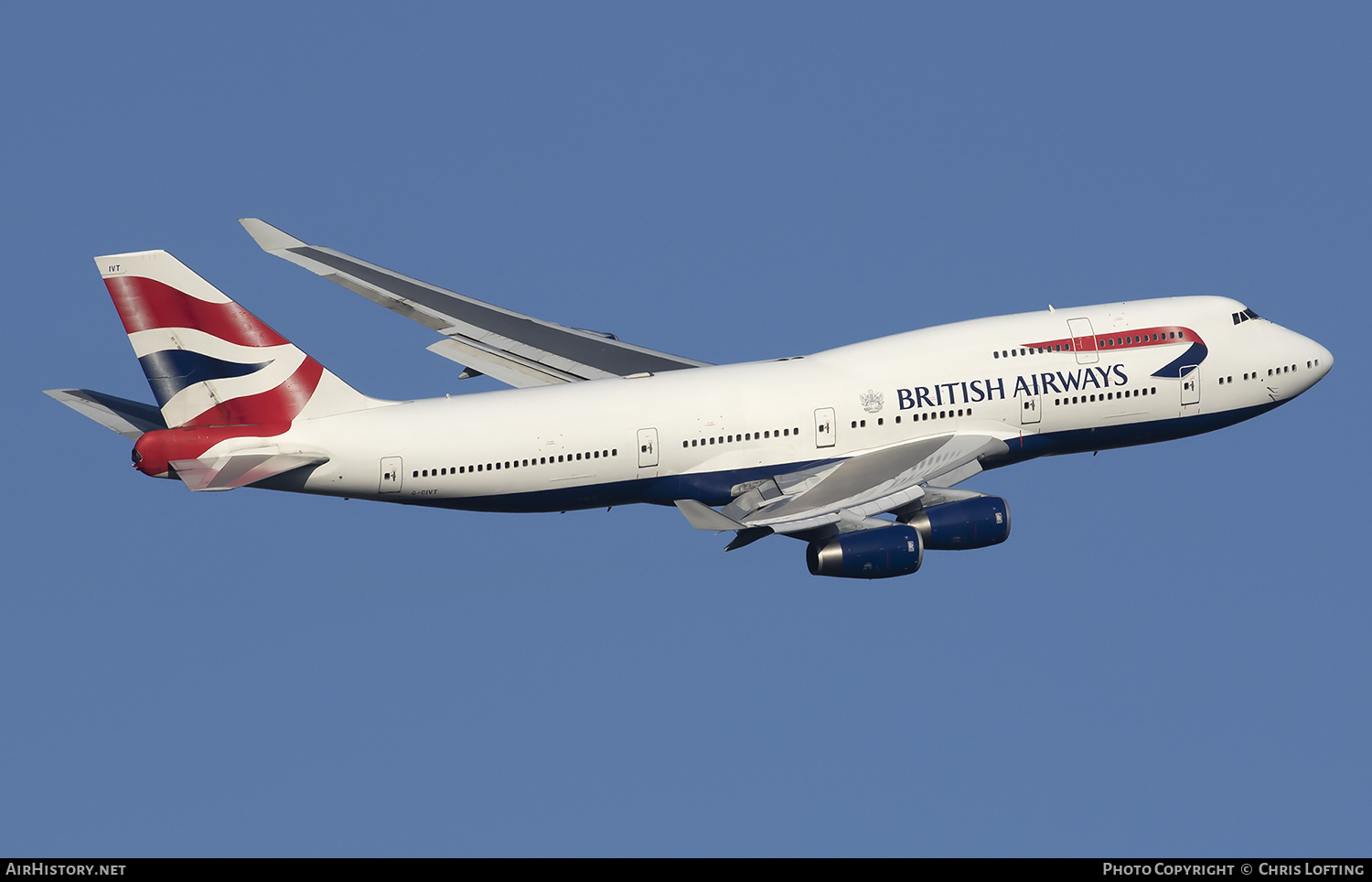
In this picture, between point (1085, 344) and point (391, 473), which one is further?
point (1085, 344)

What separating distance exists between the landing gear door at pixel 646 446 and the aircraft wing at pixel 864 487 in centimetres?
213

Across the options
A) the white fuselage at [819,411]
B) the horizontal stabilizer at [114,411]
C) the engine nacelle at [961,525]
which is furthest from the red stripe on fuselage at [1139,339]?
the horizontal stabilizer at [114,411]

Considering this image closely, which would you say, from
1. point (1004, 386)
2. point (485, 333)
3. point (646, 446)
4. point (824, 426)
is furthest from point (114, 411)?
point (1004, 386)

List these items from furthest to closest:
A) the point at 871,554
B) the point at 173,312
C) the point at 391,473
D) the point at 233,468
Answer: the point at 391,473, the point at 871,554, the point at 233,468, the point at 173,312

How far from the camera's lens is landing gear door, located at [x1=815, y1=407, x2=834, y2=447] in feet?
143

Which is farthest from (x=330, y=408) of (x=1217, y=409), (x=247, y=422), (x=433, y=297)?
(x=1217, y=409)

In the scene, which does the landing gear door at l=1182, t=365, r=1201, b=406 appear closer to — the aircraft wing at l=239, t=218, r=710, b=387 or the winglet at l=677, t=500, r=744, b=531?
the aircraft wing at l=239, t=218, r=710, b=387

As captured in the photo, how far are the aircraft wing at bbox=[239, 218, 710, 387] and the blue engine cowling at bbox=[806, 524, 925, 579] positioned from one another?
7.53m

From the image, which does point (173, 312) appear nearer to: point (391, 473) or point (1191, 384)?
point (391, 473)

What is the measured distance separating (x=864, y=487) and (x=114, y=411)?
1658 centimetres

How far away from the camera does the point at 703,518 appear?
39.2 meters

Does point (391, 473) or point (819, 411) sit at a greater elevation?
point (819, 411)

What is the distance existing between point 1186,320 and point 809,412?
32.0 ft

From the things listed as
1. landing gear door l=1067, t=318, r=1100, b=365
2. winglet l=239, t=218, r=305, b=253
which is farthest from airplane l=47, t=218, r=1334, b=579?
winglet l=239, t=218, r=305, b=253
